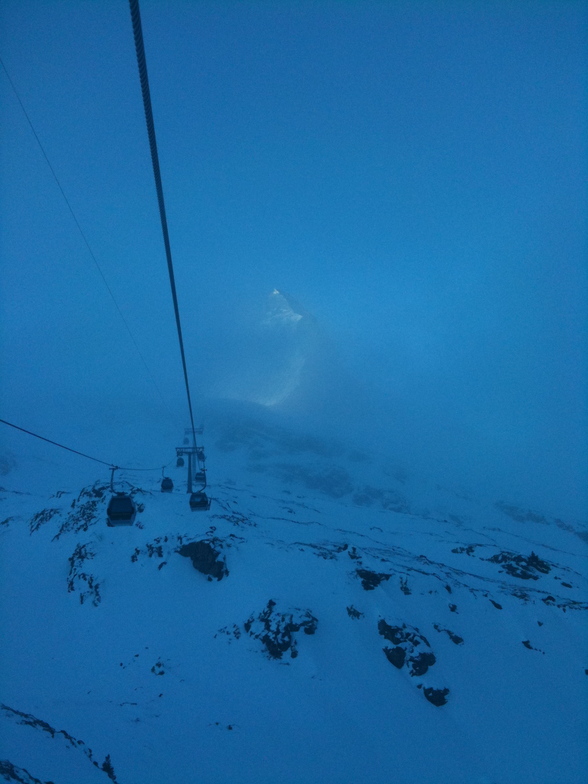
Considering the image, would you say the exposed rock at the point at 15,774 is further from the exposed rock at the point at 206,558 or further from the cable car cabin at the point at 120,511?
the exposed rock at the point at 206,558

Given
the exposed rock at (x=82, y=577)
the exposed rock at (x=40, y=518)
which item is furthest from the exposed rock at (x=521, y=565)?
the exposed rock at (x=40, y=518)

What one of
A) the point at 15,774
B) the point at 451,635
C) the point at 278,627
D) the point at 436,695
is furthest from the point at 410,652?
the point at 15,774

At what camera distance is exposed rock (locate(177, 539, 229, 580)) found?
25.0 m

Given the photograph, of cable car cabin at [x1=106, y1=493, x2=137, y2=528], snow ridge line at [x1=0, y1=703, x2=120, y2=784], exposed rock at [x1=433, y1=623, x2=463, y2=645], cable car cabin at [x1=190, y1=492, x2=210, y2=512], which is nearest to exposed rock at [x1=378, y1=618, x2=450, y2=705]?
exposed rock at [x1=433, y1=623, x2=463, y2=645]

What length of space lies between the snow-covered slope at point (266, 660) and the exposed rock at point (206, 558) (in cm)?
11

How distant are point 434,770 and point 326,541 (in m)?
19.0

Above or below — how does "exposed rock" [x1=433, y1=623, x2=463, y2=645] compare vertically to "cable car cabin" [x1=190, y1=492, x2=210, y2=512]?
below

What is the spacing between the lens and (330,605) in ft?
75.0

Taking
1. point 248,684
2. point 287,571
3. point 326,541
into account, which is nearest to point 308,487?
point 326,541

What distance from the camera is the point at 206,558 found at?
25578 mm

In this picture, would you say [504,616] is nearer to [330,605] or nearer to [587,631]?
[587,631]

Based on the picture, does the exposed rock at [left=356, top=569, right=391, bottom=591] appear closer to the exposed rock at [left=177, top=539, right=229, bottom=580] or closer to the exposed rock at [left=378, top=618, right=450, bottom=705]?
the exposed rock at [left=378, top=618, right=450, bottom=705]

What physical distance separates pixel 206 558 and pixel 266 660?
326 inches

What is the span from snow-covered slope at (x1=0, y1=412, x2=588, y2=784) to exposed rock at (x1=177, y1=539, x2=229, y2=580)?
106mm
